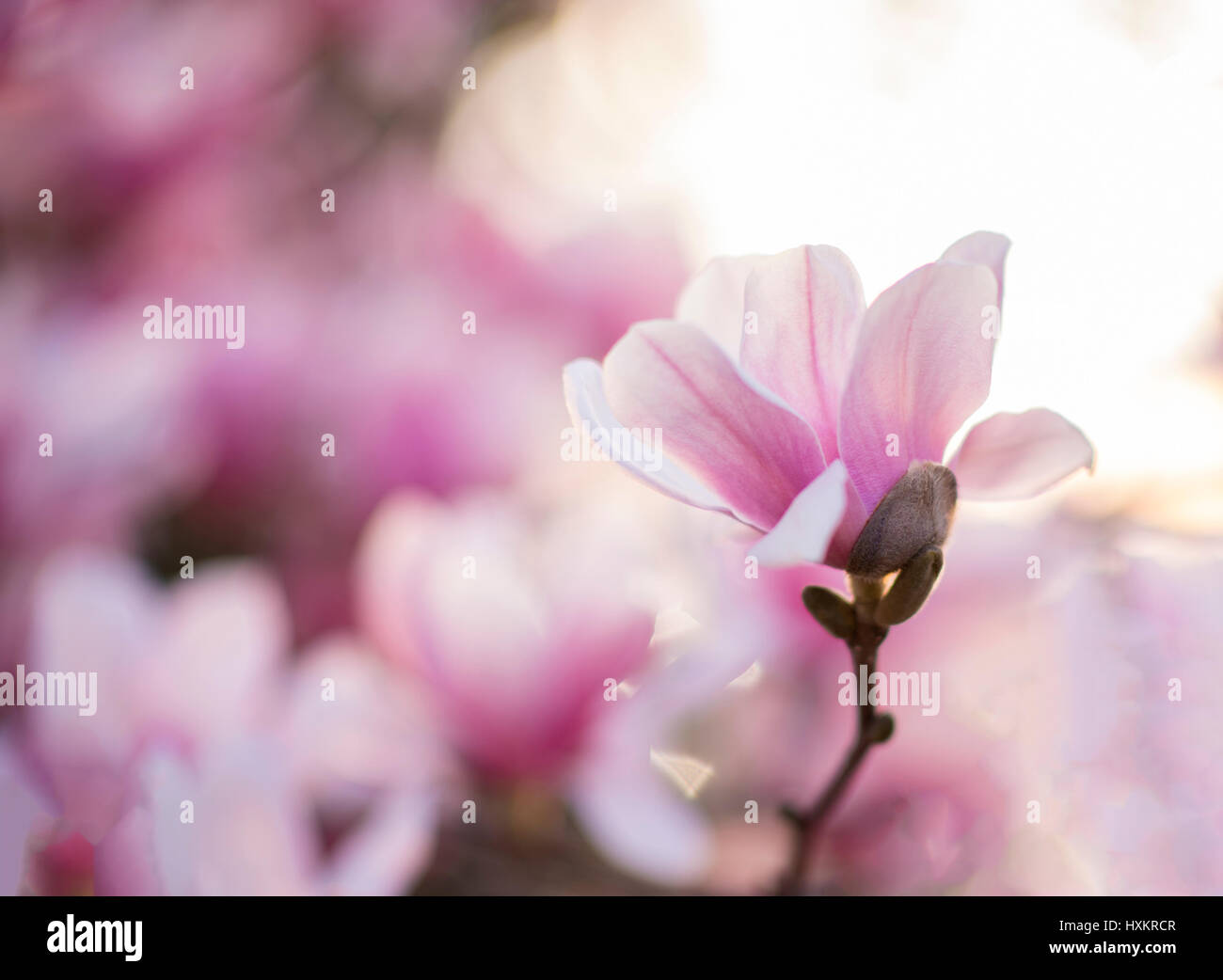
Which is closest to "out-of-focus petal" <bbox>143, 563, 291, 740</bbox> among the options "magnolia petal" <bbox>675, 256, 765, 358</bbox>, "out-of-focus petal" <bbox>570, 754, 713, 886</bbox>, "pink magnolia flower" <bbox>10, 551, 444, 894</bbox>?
"pink magnolia flower" <bbox>10, 551, 444, 894</bbox>

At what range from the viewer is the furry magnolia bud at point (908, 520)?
282 millimetres

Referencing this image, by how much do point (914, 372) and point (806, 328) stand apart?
3 centimetres

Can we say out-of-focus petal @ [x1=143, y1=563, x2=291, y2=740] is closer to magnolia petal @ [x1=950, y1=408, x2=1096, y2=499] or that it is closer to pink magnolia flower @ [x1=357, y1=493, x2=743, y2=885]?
pink magnolia flower @ [x1=357, y1=493, x2=743, y2=885]

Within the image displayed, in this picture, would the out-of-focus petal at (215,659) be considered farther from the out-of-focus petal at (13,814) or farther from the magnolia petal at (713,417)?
the magnolia petal at (713,417)

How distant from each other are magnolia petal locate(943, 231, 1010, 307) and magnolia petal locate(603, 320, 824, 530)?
57 millimetres

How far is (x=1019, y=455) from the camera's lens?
28cm

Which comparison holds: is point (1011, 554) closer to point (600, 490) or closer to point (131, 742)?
point (600, 490)

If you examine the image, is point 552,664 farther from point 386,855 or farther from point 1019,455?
point 1019,455

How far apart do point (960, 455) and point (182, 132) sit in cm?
63

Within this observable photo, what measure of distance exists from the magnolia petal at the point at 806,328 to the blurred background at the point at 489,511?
0.14ft

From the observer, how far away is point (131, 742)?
43 cm

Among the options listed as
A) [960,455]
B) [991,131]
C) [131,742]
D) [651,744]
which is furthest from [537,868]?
[991,131]

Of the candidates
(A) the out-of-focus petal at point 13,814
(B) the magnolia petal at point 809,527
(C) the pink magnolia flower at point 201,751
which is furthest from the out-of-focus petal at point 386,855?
(B) the magnolia petal at point 809,527

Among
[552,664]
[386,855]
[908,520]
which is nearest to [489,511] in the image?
[552,664]
